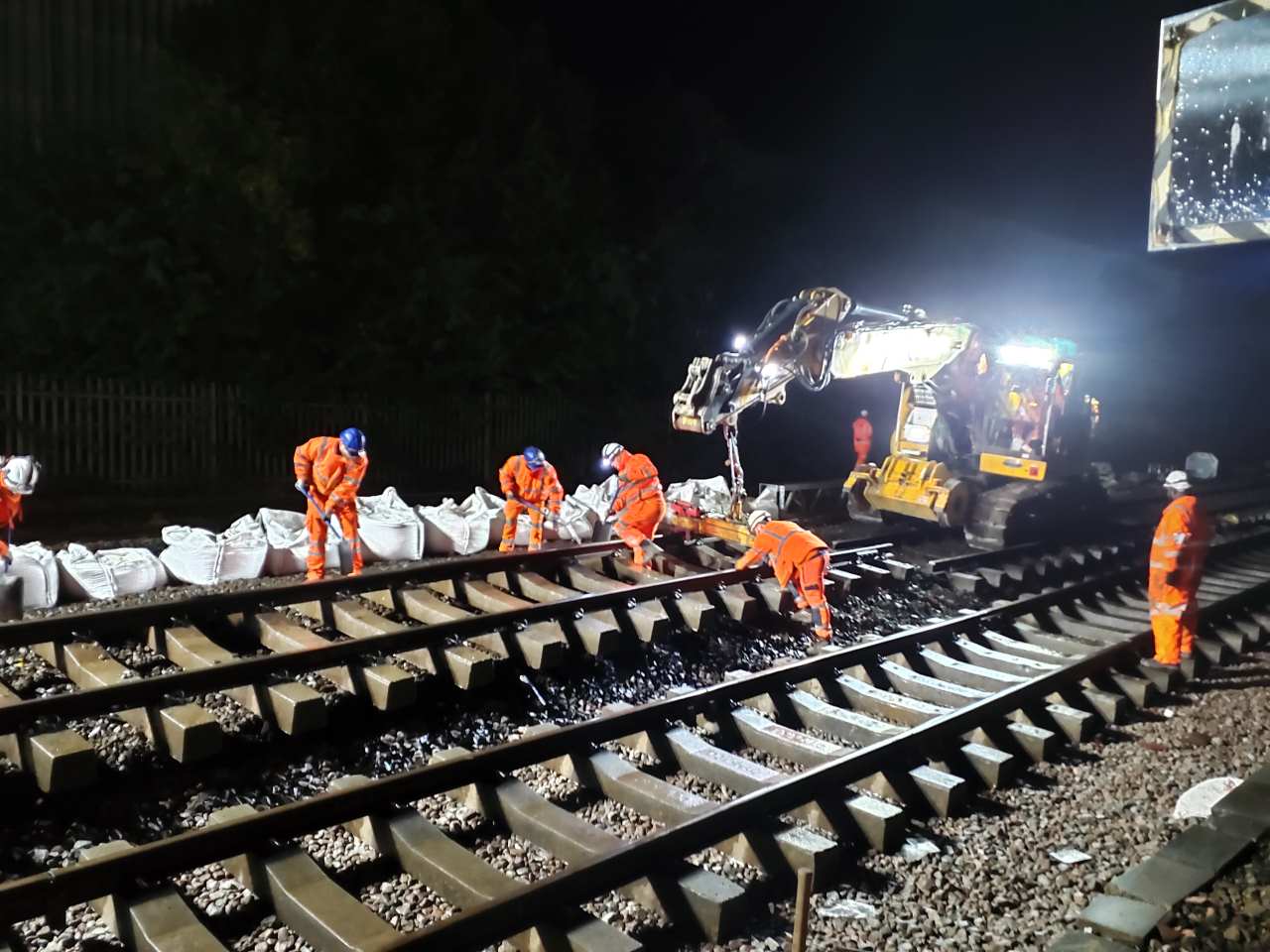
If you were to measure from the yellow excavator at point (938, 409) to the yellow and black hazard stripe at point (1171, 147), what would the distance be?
5.22 m

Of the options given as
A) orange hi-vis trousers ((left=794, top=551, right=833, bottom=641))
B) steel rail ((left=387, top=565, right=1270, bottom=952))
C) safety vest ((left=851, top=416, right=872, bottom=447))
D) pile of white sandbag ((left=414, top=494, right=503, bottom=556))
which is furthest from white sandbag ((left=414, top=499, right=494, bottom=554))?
safety vest ((left=851, top=416, right=872, bottom=447))

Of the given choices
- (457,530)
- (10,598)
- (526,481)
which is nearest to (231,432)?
(457,530)

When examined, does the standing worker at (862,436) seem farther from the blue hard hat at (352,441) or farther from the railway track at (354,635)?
the blue hard hat at (352,441)

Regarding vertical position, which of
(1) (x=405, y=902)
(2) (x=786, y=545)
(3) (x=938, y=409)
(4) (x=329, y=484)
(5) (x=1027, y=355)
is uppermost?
(5) (x=1027, y=355)

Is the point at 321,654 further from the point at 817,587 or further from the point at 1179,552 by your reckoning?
the point at 1179,552

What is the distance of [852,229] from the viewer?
919 inches

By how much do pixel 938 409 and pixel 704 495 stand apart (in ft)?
10.4

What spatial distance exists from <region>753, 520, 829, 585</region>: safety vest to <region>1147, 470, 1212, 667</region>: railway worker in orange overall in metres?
2.79

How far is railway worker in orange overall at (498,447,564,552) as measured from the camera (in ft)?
32.6

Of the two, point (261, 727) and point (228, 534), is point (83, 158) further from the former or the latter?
point (261, 727)

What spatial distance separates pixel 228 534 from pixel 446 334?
8.81 m

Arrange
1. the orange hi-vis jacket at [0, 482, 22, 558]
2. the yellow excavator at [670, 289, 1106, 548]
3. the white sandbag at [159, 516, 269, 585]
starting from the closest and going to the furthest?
the orange hi-vis jacket at [0, 482, 22, 558] < the white sandbag at [159, 516, 269, 585] < the yellow excavator at [670, 289, 1106, 548]

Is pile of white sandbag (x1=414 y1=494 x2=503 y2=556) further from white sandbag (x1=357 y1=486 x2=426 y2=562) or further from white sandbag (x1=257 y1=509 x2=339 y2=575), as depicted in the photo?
white sandbag (x1=257 y1=509 x2=339 y2=575)

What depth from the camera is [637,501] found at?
30.0 feet
